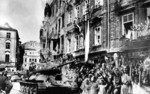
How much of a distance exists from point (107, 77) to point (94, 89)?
1.31 metres

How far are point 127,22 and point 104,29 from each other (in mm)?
2906

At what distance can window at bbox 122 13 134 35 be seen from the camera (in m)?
15.6

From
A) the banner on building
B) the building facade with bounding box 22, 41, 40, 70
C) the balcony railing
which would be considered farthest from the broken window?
the building facade with bounding box 22, 41, 40, 70

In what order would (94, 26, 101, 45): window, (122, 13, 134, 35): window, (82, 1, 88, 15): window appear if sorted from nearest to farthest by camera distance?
(122, 13, 134, 35): window, (94, 26, 101, 45): window, (82, 1, 88, 15): window

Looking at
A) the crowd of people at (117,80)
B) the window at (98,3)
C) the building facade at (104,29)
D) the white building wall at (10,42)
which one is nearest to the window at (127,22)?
the building facade at (104,29)

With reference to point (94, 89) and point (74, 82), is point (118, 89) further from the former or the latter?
point (74, 82)

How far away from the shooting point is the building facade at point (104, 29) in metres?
14.3

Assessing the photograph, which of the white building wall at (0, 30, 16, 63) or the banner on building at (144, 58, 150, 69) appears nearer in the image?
the banner on building at (144, 58, 150, 69)

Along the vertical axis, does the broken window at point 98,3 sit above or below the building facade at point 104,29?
above

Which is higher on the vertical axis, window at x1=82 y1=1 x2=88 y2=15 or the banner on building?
window at x1=82 y1=1 x2=88 y2=15

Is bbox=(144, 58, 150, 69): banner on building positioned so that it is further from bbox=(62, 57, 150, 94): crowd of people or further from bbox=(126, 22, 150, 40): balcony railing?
bbox=(126, 22, 150, 40): balcony railing

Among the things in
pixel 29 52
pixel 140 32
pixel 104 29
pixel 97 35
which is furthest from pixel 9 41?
pixel 140 32

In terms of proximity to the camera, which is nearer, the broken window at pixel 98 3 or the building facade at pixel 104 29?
the building facade at pixel 104 29

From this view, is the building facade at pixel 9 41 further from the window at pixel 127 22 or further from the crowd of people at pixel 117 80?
the crowd of people at pixel 117 80
